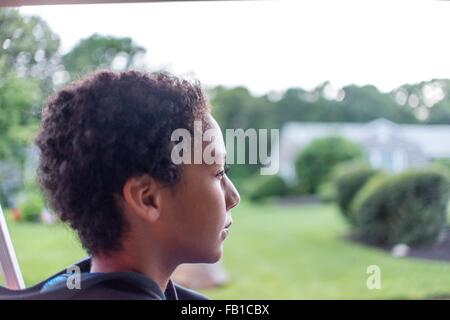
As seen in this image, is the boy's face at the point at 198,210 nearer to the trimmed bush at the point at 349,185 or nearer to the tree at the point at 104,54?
the tree at the point at 104,54

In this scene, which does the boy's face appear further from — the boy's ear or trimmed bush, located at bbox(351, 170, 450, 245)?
trimmed bush, located at bbox(351, 170, 450, 245)

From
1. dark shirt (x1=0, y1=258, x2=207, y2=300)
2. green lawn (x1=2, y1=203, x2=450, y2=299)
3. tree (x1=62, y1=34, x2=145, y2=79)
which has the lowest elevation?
green lawn (x1=2, y1=203, x2=450, y2=299)

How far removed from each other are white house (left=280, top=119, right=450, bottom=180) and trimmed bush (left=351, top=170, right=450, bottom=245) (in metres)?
0.05

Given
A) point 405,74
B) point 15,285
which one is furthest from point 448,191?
point 15,285

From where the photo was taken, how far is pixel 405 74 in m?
1.28

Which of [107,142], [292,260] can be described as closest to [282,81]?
[107,142]

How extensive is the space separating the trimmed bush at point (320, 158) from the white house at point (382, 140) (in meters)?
0.04

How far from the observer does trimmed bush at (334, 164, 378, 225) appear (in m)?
1.81

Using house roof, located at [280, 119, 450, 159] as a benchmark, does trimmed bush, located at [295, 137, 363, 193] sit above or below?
below

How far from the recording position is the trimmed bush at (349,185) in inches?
71.1

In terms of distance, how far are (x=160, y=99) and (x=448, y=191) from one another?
0.78 metres

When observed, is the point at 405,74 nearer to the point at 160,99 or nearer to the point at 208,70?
the point at 208,70

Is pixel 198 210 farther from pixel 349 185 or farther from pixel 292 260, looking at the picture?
pixel 292 260

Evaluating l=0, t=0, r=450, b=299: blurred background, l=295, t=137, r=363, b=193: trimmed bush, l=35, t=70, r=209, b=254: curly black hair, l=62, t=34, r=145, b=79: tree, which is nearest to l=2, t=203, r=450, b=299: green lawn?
l=0, t=0, r=450, b=299: blurred background
